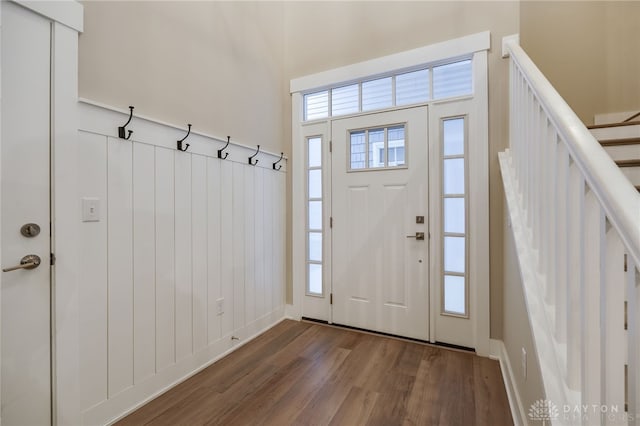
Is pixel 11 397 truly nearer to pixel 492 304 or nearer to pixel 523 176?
pixel 523 176

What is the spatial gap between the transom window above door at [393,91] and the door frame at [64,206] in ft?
6.58

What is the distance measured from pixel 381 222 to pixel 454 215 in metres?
0.62

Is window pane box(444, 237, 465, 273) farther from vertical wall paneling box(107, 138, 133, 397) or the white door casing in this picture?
vertical wall paneling box(107, 138, 133, 397)

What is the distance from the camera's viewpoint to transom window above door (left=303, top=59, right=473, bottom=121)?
7.98ft

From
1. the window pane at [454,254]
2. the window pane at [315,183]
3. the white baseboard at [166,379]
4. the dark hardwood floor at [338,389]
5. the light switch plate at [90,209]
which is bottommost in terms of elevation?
the dark hardwood floor at [338,389]

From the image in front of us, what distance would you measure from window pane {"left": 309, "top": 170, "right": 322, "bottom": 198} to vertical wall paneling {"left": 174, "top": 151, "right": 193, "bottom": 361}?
131 centimetres

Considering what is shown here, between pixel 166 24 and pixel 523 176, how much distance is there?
2.37 m

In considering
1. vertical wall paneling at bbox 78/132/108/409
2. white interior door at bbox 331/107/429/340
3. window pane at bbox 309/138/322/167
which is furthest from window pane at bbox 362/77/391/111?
vertical wall paneling at bbox 78/132/108/409

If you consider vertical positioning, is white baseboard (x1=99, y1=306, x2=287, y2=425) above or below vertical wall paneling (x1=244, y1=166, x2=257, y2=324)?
below

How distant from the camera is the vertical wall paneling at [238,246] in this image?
239 cm

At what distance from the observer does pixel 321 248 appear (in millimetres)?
2961

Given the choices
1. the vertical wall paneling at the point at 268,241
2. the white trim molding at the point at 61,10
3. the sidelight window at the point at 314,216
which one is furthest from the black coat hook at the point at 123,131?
the sidelight window at the point at 314,216

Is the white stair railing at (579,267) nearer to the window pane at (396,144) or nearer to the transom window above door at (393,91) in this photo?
the transom window above door at (393,91)

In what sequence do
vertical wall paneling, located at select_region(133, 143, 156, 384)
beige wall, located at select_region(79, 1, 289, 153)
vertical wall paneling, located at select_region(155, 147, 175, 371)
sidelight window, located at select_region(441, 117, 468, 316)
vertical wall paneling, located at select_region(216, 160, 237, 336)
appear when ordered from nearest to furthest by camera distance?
1. beige wall, located at select_region(79, 1, 289, 153)
2. vertical wall paneling, located at select_region(133, 143, 156, 384)
3. vertical wall paneling, located at select_region(155, 147, 175, 371)
4. vertical wall paneling, located at select_region(216, 160, 237, 336)
5. sidelight window, located at select_region(441, 117, 468, 316)
